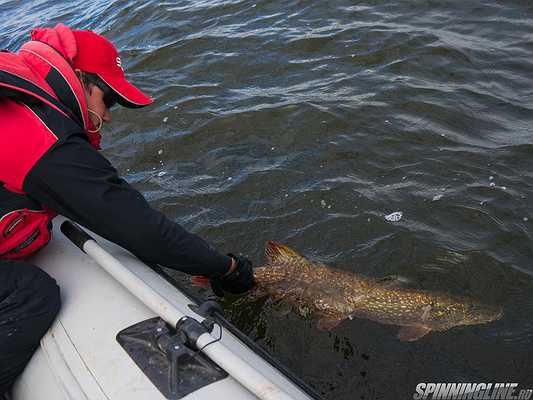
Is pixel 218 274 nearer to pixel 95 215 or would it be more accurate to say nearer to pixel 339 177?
pixel 95 215

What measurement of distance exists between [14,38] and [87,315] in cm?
1008

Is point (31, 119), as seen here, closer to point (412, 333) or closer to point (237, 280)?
point (237, 280)

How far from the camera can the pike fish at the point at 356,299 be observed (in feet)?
13.0

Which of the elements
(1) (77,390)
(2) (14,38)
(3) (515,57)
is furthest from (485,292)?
(2) (14,38)

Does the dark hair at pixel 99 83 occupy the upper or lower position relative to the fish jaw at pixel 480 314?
upper

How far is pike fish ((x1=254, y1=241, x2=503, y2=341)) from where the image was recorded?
3963 millimetres

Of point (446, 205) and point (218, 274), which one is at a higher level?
point (218, 274)

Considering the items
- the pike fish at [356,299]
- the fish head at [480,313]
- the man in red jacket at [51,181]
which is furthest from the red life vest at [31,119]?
the fish head at [480,313]

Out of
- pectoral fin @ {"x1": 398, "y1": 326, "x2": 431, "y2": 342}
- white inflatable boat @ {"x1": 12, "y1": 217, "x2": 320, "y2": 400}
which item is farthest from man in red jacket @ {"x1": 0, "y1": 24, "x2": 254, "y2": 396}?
pectoral fin @ {"x1": 398, "y1": 326, "x2": 431, "y2": 342}

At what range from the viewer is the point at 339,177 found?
209 inches

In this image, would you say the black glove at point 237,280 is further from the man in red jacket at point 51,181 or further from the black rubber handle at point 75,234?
the black rubber handle at point 75,234

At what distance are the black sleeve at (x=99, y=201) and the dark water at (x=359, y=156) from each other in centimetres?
149

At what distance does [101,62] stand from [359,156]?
3.23m

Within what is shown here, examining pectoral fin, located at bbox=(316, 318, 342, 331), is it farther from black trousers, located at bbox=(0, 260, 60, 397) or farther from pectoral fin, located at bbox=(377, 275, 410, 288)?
black trousers, located at bbox=(0, 260, 60, 397)
